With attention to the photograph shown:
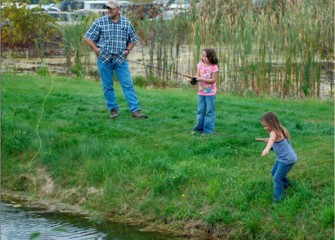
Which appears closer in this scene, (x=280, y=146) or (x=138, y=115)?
(x=280, y=146)

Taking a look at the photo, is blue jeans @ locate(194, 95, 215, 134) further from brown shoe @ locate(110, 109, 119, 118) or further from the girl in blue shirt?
the girl in blue shirt

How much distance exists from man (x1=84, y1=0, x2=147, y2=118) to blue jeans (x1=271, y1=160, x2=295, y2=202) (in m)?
4.20

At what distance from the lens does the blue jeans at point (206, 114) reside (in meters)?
Result: 10.9

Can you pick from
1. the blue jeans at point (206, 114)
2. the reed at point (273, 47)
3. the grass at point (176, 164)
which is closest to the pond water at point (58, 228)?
the grass at point (176, 164)

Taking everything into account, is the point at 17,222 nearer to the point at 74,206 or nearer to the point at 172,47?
the point at 74,206

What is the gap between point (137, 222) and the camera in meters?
9.20

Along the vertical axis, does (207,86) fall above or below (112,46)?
below

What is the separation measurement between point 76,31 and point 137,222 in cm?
1088

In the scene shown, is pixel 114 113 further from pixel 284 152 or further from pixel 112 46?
pixel 284 152

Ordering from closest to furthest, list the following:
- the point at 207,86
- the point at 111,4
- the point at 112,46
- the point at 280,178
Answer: the point at 280,178 → the point at 207,86 → the point at 111,4 → the point at 112,46

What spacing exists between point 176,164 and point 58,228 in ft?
5.53

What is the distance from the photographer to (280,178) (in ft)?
27.3

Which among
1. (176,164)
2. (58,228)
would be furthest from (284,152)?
(58,228)

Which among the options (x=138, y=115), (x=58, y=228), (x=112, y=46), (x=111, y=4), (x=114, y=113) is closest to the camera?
(x=58, y=228)
